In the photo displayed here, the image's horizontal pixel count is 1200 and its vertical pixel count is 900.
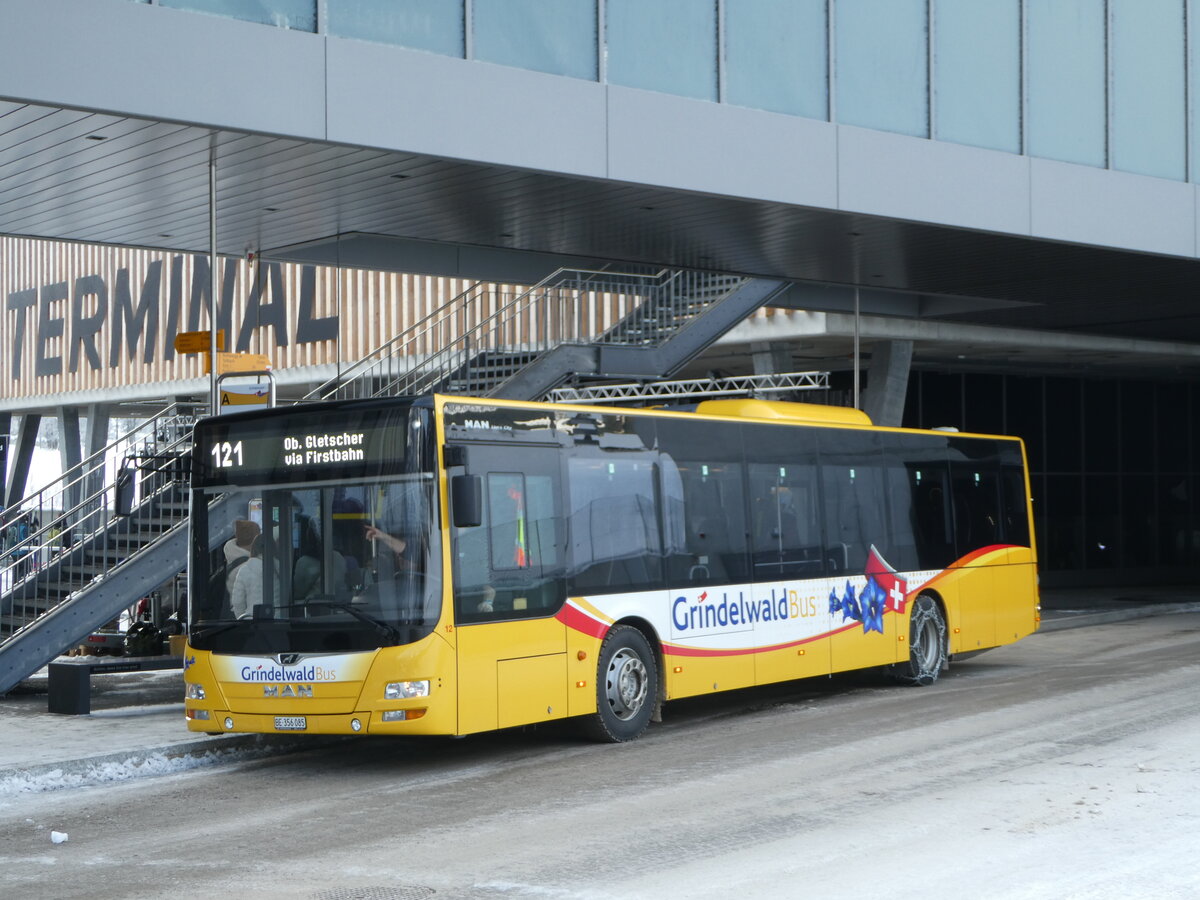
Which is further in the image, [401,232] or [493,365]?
[493,365]

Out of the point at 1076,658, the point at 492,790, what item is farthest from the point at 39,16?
the point at 1076,658

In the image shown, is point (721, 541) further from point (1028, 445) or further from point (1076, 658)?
point (1028, 445)

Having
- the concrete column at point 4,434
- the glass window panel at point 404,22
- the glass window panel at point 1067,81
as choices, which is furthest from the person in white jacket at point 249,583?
the concrete column at point 4,434

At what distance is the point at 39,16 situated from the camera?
38.0 ft

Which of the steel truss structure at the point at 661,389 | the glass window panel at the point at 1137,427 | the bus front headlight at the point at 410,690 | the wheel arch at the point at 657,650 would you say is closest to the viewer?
the bus front headlight at the point at 410,690

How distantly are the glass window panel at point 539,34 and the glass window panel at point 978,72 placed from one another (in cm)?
523

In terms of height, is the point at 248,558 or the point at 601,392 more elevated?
the point at 601,392

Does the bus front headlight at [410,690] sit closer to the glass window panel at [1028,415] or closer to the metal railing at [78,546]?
the metal railing at [78,546]

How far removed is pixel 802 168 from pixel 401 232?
16.5 feet

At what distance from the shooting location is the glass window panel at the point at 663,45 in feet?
50.3

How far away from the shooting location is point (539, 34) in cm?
1465

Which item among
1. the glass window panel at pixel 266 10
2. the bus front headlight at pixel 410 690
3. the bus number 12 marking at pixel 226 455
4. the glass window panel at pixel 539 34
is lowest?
the bus front headlight at pixel 410 690

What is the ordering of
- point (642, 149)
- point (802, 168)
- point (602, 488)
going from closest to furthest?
point (602, 488), point (642, 149), point (802, 168)

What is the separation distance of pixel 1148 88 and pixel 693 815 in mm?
15140
